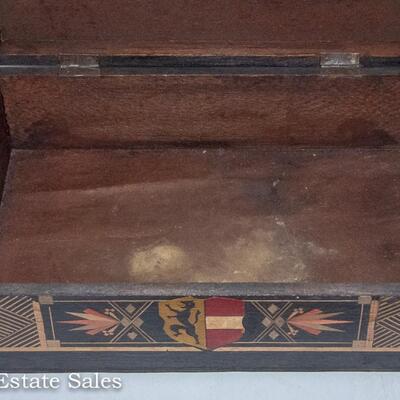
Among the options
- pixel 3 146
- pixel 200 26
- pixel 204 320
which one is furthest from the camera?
pixel 3 146

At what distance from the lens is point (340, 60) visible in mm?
3059

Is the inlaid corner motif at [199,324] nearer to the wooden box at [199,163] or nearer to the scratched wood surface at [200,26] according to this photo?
the wooden box at [199,163]

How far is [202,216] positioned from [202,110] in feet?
1.14

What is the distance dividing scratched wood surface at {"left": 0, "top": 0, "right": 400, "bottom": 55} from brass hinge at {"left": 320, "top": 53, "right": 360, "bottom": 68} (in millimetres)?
22

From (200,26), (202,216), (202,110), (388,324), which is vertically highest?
(200,26)

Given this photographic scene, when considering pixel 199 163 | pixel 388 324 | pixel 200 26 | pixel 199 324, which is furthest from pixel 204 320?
pixel 200 26

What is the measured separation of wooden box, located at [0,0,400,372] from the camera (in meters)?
2.73

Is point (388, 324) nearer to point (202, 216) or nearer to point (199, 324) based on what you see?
point (199, 324)

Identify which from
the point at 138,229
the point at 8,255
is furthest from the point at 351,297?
the point at 8,255

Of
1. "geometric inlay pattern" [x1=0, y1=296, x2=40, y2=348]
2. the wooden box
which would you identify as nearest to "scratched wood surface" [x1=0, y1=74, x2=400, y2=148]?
the wooden box

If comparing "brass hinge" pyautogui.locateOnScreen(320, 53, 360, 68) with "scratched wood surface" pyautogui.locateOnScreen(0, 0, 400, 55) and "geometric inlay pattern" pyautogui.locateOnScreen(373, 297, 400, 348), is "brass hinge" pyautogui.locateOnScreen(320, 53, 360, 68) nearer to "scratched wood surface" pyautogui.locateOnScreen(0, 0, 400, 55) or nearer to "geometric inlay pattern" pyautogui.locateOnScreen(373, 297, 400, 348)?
"scratched wood surface" pyautogui.locateOnScreen(0, 0, 400, 55)

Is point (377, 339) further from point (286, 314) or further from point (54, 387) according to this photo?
point (54, 387)

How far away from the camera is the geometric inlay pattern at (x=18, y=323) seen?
2.54 meters

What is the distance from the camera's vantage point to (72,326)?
103 inches
